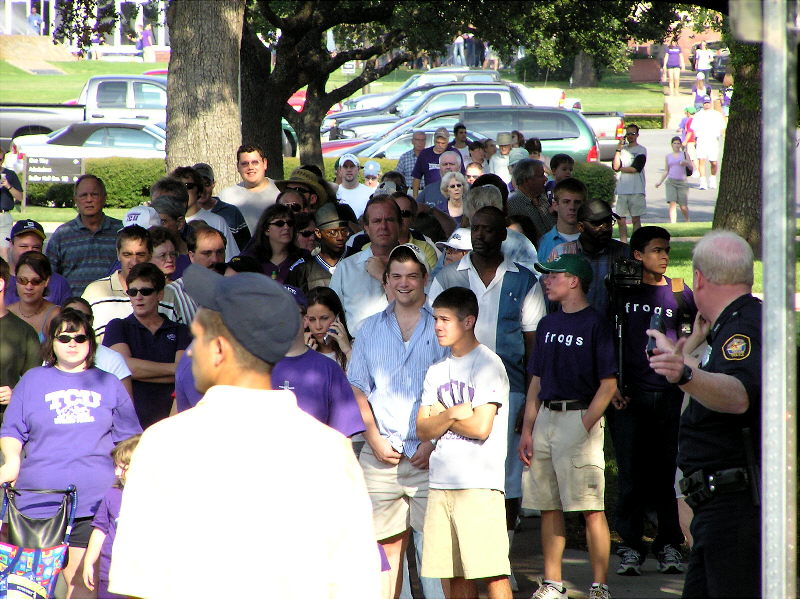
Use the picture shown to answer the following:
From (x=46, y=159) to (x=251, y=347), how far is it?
22.0 metres

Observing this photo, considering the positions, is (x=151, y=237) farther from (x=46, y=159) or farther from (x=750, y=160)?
(x=46, y=159)

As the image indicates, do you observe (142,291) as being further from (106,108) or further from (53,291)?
(106,108)

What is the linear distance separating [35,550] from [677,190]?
17370 mm

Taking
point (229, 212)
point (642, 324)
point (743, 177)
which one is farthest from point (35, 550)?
point (743, 177)

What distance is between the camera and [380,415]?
20.2ft

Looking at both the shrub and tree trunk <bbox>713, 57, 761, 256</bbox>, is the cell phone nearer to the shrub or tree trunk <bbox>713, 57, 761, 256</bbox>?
tree trunk <bbox>713, 57, 761, 256</bbox>

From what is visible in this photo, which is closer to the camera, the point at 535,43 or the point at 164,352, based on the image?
the point at 164,352

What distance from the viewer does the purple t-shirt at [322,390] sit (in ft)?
17.9

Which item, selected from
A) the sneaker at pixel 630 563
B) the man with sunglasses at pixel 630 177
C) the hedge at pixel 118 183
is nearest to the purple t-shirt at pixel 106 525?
the sneaker at pixel 630 563

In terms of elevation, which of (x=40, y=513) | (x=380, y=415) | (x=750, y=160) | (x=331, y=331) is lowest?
(x=40, y=513)

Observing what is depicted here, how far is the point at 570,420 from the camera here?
6.36 metres

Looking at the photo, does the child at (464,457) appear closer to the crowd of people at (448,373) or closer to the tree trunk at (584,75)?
the crowd of people at (448,373)

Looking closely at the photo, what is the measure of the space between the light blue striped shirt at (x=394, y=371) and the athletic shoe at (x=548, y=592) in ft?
3.36

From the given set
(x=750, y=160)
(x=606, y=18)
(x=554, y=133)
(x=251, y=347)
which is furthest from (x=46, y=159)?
(x=251, y=347)
